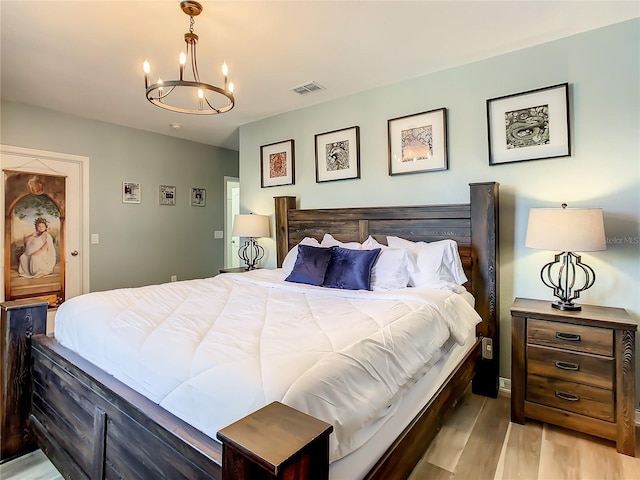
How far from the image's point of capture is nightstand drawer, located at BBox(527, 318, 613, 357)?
6.40 feet

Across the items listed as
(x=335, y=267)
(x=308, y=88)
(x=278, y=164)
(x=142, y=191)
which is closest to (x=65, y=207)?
(x=142, y=191)

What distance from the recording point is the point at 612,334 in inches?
76.1

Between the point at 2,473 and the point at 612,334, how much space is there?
3.36 meters

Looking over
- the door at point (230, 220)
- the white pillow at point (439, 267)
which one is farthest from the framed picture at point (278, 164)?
the white pillow at point (439, 267)

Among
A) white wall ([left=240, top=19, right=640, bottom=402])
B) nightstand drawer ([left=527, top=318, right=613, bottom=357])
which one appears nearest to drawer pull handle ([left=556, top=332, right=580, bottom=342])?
nightstand drawer ([left=527, top=318, right=613, bottom=357])

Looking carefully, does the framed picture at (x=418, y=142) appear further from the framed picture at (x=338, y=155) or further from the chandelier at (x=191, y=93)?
the chandelier at (x=191, y=93)

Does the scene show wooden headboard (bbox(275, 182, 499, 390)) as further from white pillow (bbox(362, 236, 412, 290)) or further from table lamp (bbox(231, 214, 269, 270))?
table lamp (bbox(231, 214, 269, 270))

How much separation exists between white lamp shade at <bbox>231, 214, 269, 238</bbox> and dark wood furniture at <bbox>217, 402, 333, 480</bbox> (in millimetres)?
3139

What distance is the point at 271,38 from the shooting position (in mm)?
2377

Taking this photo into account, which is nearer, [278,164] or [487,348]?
[487,348]

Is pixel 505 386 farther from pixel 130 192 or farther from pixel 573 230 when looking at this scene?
pixel 130 192

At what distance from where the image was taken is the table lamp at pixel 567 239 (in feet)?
6.57

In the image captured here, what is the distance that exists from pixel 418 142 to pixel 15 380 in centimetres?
323

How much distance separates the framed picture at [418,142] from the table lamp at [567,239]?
0.96 m
